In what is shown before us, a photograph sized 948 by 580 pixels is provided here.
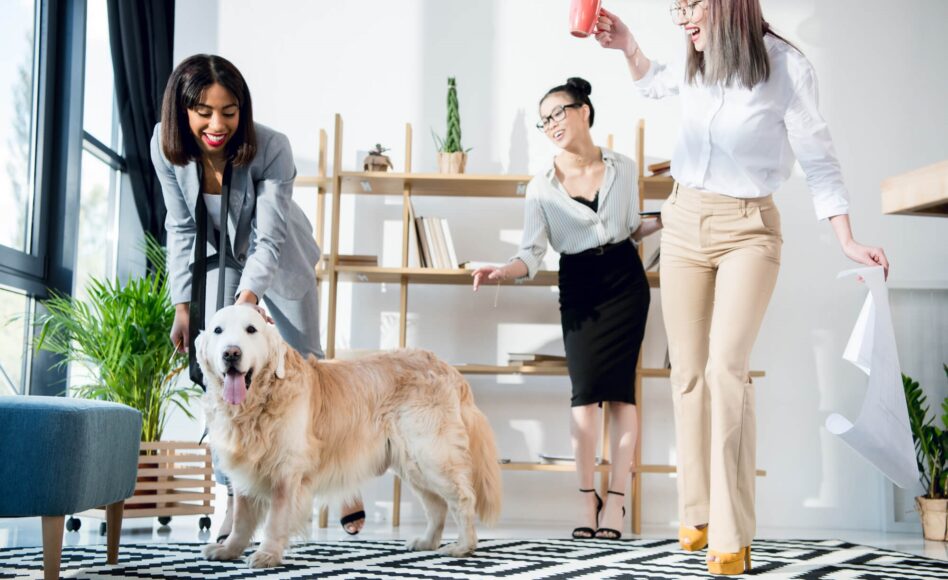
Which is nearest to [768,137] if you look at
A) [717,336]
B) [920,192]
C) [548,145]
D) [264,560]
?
[717,336]

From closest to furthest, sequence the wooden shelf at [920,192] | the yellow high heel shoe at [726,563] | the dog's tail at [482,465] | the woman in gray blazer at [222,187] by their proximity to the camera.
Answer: the wooden shelf at [920,192]
the yellow high heel shoe at [726,563]
the woman in gray blazer at [222,187]
the dog's tail at [482,465]

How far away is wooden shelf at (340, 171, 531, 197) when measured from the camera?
4.11 m

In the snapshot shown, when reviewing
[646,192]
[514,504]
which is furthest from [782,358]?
[514,504]

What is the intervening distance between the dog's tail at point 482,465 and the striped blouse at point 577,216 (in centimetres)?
82

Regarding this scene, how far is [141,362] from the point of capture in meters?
3.54

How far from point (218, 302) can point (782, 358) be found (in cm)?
275

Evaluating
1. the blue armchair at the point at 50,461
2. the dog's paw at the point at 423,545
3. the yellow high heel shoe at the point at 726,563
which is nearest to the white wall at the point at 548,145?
the dog's paw at the point at 423,545

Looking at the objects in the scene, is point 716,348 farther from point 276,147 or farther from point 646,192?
point 646,192

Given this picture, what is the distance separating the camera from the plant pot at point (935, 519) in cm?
389

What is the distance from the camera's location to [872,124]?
14.8 feet

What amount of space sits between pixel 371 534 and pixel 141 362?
1058 mm

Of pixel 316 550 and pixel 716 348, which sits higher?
pixel 716 348

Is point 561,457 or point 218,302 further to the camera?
point 561,457

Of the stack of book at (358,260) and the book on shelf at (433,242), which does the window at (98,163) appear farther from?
the book on shelf at (433,242)
